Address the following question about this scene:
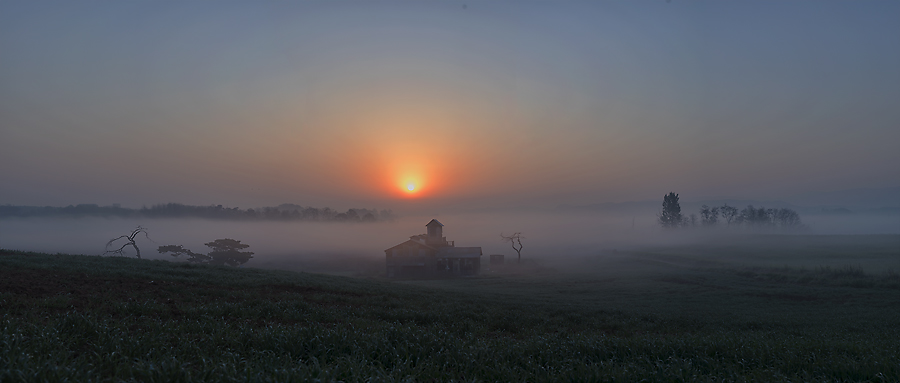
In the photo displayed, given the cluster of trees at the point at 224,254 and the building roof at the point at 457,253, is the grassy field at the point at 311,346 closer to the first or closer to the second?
the building roof at the point at 457,253

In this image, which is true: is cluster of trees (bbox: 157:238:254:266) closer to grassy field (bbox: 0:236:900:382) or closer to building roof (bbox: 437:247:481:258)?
building roof (bbox: 437:247:481:258)

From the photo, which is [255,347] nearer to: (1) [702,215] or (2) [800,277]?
(2) [800,277]

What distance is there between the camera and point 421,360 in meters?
6.61

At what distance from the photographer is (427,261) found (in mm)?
72062

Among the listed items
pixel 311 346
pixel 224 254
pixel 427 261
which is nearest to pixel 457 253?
pixel 427 261

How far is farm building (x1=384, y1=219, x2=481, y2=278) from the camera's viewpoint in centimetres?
7131

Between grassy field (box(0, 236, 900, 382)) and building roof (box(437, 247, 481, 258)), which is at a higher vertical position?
grassy field (box(0, 236, 900, 382))

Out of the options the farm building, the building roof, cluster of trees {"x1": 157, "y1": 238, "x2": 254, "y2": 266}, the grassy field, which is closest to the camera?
the grassy field

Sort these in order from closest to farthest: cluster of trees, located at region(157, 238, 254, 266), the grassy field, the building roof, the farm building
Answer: the grassy field → the farm building → the building roof → cluster of trees, located at region(157, 238, 254, 266)

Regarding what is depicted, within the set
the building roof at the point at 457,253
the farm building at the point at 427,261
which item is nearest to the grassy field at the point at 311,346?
the farm building at the point at 427,261

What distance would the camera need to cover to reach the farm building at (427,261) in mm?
71312

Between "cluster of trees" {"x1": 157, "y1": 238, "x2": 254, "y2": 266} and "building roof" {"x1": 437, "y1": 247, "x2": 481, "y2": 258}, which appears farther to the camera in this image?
"cluster of trees" {"x1": 157, "y1": 238, "x2": 254, "y2": 266}

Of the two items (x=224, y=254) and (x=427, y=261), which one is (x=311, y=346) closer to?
(x=427, y=261)

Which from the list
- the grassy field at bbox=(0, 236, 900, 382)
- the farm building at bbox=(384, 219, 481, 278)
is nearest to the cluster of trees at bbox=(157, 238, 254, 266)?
the farm building at bbox=(384, 219, 481, 278)
